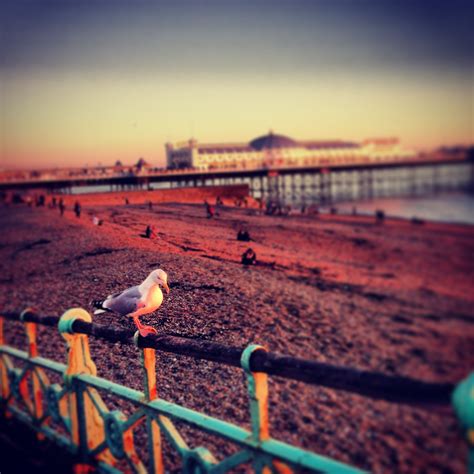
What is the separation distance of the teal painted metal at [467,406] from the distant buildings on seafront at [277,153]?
960mm

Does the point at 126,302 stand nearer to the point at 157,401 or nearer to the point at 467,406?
the point at 157,401

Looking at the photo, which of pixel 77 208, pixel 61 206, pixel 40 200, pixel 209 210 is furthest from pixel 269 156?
pixel 40 200

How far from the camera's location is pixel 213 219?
9.65 ft

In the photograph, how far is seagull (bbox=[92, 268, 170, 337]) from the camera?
2.61 metres

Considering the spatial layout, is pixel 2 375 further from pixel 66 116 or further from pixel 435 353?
→ pixel 435 353

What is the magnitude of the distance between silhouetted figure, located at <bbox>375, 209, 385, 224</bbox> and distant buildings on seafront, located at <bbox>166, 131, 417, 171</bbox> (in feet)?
0.84

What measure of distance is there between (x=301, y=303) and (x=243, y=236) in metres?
0.48

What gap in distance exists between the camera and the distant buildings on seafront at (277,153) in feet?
7.17

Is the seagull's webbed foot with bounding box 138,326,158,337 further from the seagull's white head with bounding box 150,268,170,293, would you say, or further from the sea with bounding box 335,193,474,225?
the sea with bounding box 335,193,474,225

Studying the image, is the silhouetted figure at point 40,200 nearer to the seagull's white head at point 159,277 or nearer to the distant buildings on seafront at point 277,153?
the distant buildings on seafront at point 277,153

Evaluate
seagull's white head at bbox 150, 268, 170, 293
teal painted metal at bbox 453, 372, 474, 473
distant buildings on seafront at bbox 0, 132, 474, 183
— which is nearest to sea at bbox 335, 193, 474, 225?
distant buildings on seafront at bbox 0, 132, 474, 183

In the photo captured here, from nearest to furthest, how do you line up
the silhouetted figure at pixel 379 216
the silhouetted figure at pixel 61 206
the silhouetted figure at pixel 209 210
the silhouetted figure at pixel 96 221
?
the silhouetted figure at pixel 379 216, the silhouetted figure at pixel 209 210, the silhouetted figure at pixel 96 221, the silhouetted figure at pixel 61 206

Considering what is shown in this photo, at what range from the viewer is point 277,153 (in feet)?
8.72

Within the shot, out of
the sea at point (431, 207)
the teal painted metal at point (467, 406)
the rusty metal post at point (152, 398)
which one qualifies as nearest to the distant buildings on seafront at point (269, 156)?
the sea at point (431, 207)
